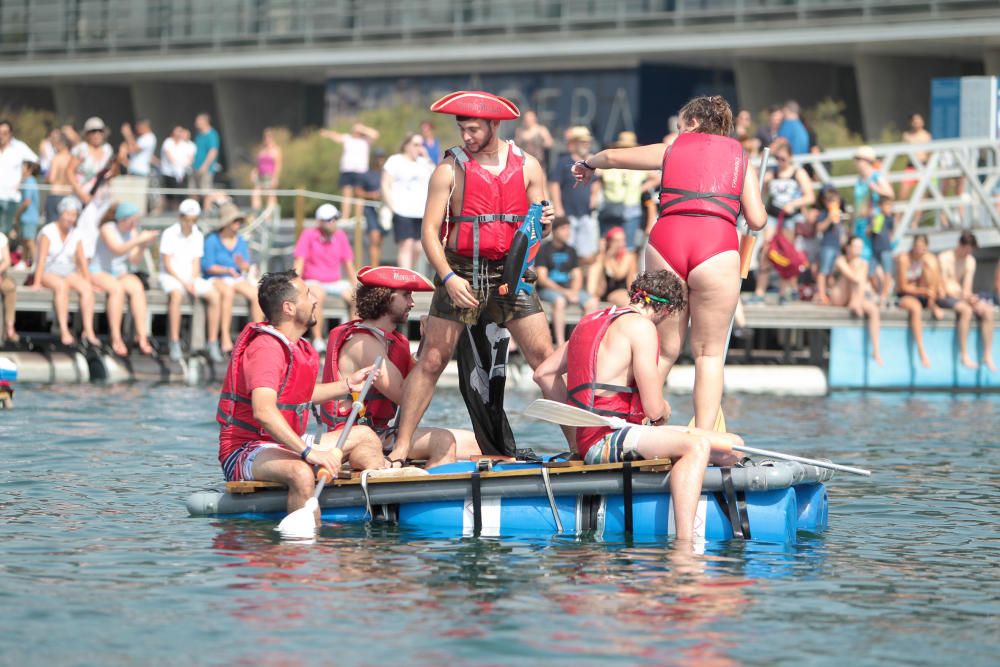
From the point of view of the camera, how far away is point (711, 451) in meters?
8.44

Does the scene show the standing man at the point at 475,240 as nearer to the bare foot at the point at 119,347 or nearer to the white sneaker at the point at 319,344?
the white sneaker at the point at 319,344

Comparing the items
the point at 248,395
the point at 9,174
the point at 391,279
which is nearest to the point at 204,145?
the point at 9,174

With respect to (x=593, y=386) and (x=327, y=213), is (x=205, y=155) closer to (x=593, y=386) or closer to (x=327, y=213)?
(x=327, y=213)

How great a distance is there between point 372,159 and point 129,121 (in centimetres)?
1467

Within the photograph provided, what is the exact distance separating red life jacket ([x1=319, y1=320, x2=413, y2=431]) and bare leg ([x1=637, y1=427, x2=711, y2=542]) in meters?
1.70

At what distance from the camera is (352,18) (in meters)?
37.4

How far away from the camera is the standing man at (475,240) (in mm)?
8961

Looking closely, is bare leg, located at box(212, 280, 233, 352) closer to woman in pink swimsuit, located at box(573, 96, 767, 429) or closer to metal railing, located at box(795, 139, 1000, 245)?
metal railing, located at box(795, 139, 1000, 245)

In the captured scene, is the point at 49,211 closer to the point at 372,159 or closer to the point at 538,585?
the point at 372,159

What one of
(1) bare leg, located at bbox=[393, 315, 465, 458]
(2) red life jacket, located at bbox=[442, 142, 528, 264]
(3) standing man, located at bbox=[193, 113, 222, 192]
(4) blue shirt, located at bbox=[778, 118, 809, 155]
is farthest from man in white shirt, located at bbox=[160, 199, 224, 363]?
(2) red life jacket, located at bbox=[442, 142, 528, 264]

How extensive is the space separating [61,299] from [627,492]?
10008 millimetres

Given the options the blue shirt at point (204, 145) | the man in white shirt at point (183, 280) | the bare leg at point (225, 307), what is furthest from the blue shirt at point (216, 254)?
the blue shirt at point (204, 145)

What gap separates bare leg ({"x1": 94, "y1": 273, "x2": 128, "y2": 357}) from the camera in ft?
56.0

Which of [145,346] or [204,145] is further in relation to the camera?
[204,145]
